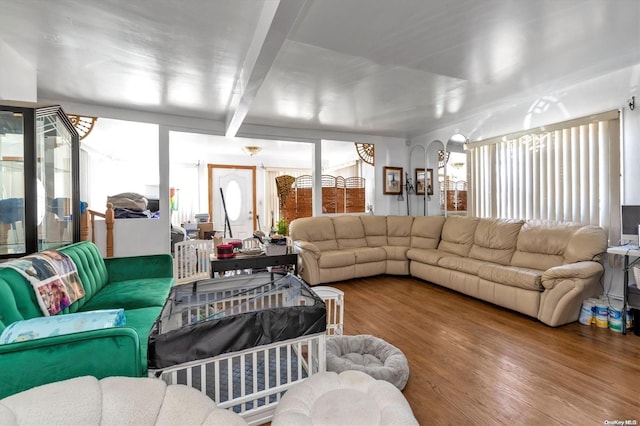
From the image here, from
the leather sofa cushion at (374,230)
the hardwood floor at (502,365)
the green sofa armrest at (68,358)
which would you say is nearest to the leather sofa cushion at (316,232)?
the leather sofa cushion at (374,230)

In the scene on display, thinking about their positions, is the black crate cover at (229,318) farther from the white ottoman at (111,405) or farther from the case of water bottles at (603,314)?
the case of water bottles at (603,314)

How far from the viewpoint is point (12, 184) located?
208cm

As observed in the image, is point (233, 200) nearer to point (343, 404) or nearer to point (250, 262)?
point (250, 262)

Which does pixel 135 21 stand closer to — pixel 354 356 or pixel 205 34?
pixel 205 34

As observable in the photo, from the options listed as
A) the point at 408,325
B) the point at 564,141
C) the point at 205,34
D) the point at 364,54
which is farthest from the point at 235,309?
the point at 564,141

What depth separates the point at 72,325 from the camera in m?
1.28

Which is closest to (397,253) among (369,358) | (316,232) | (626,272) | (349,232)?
(349,232)

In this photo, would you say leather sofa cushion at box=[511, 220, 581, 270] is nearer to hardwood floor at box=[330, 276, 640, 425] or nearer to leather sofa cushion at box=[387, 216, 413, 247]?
hardwood floor at box=[330, 276, 640, 425]

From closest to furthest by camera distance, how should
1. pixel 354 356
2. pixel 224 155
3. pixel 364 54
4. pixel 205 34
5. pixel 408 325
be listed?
pixel 354 356
pixel 205 34
pixel 364 54
pixel 408 325
pixel 224 155

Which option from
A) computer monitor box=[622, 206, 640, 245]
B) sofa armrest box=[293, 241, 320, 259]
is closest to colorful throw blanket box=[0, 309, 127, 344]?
sofa armrest box=[293, 241, 320, 259]

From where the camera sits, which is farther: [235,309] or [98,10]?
[98,10]

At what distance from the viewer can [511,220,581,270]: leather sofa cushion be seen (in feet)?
10.2

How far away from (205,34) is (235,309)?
2039 millimetres

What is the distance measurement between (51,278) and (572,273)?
13.2ft
